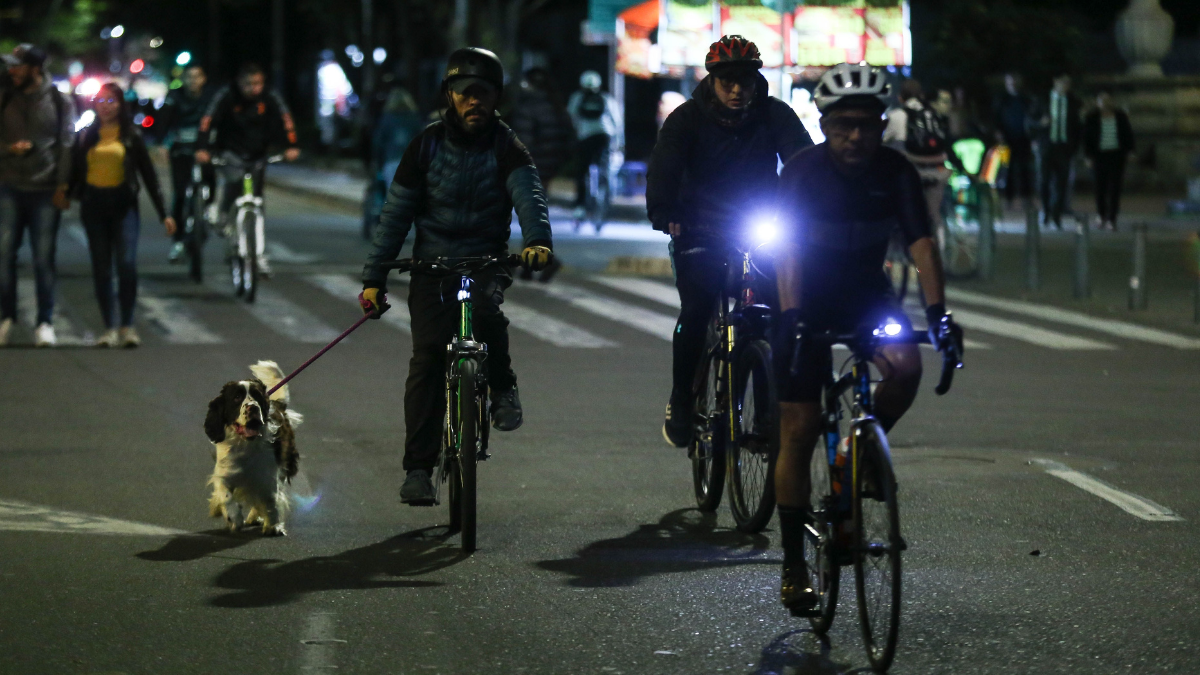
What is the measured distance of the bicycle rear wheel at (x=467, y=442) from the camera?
22.7 feet

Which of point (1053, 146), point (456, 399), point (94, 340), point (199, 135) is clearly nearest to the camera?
point (456, 399)

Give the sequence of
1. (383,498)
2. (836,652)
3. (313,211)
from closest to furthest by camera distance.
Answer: (836,652), (383,498), (313,211)

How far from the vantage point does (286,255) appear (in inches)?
857

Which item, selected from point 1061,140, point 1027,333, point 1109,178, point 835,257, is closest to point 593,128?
point 1061,140

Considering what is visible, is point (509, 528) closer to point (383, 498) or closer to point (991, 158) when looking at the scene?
point (383, 498)

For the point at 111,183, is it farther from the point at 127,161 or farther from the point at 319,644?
the point at 319,644

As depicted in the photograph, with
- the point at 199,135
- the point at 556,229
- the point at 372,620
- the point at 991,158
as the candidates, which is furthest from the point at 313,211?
the point at 372,620

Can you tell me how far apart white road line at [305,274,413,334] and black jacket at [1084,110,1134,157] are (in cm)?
1108

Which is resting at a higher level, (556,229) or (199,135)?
(199,135)

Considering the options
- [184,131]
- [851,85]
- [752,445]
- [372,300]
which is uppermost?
[851,85]

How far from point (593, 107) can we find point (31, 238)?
12.2m

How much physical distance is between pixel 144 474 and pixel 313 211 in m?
23.4

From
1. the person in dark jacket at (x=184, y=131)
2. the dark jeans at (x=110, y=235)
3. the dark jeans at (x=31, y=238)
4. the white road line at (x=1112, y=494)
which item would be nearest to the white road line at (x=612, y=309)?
the person in dark jacket at (x=184, y=131)

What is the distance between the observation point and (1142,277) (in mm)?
16266
